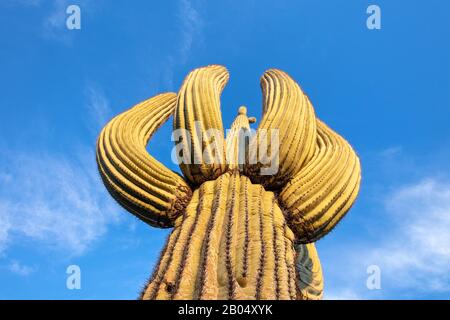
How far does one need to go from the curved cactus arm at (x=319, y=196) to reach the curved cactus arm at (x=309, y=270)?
3.53 ft

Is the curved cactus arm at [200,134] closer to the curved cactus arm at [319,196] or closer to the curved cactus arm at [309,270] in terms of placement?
the curved cactus arm at [319,196]

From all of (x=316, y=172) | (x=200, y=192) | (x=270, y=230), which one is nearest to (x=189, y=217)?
(x=200, y=192)

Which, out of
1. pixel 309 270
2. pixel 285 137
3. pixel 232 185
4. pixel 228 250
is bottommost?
pixel 228 250

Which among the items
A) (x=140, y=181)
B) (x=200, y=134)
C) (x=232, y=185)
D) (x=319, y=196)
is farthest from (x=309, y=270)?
(x=140, y=181)

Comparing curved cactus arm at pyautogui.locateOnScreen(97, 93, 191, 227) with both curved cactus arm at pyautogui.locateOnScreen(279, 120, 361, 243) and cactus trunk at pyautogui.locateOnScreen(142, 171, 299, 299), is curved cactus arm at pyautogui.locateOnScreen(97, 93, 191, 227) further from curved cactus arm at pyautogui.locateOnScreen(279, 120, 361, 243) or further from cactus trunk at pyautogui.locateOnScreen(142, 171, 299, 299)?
curved cactus arm at pyautogui.locateOnScreen(279, 120, 361, 243)

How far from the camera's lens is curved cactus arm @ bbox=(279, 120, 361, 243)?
17.4ft

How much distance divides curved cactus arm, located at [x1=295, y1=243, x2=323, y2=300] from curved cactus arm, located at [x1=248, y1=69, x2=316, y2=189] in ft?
4.13

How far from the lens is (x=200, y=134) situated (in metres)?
5.63

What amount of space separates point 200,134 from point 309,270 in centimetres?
253

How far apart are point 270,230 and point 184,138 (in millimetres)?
1541

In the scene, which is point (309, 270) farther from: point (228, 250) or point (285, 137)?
point (228, 250)

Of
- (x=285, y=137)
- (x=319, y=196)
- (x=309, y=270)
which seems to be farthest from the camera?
(x=309, y=270)
